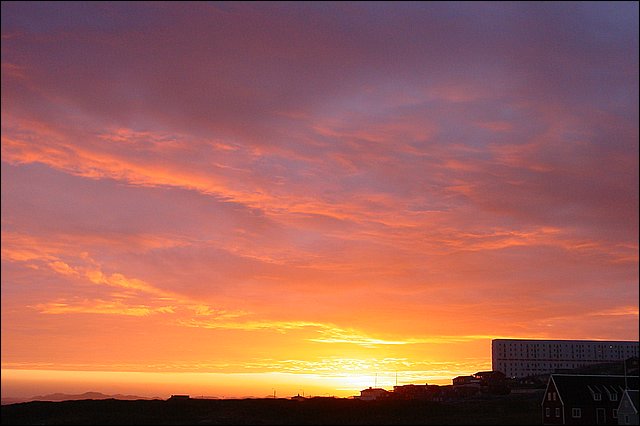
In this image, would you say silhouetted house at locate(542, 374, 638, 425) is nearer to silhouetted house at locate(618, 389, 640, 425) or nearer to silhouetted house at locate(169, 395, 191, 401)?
silhouetted house at locate(618, 389, 640, 425)

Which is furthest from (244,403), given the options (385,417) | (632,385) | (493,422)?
(632,385)

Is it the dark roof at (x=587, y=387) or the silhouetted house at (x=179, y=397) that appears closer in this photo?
the dark roof at (x=587, y=387)

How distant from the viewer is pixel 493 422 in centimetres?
10088

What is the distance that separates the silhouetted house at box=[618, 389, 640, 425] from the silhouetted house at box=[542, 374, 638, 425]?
4.19m

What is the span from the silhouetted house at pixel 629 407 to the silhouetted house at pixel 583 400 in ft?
13.7

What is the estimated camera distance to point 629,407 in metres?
93.6

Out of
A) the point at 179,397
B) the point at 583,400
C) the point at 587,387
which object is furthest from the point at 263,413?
the point at 587,387

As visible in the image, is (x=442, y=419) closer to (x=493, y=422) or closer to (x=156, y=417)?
(x=493, y=422)

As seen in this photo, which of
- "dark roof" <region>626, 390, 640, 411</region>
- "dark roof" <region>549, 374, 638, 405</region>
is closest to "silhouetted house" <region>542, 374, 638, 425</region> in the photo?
"dark roof" <region>549, 374, 638, 405</region>

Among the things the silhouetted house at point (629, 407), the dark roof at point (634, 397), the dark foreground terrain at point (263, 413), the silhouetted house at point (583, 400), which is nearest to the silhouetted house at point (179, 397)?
the dark foreground terrain at point (263, 413)

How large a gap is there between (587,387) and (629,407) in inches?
348

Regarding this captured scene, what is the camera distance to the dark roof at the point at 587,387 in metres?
101

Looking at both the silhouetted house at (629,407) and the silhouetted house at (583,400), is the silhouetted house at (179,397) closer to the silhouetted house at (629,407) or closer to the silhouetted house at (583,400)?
the silhouetted house at (583,400)

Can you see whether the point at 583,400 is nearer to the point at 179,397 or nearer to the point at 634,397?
the point at 634,397
